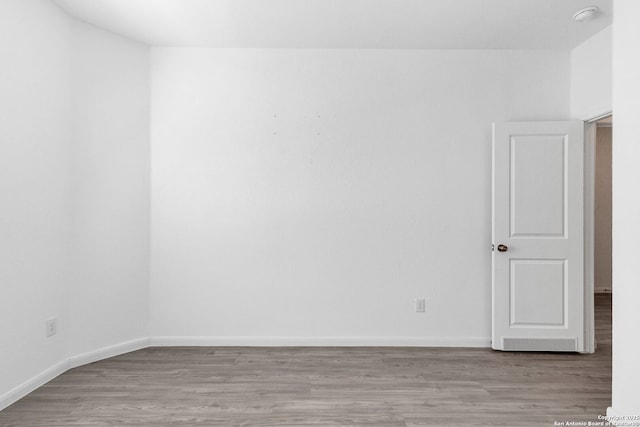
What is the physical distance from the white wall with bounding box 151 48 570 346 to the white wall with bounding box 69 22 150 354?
284 mm

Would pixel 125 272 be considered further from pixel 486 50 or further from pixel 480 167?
pixel 486 50

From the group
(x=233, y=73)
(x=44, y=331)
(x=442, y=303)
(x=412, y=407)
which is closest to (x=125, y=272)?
(x=44, y=331)

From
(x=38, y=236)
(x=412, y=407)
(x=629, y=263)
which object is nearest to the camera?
(x=629, y=263)

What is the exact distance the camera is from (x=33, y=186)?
8.81 ft

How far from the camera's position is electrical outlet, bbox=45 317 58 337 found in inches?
113

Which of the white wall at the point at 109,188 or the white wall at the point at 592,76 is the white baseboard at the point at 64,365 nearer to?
the white wall at the point at 109,188

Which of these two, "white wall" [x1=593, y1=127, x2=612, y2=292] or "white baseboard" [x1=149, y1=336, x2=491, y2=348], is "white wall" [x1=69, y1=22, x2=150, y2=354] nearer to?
"white baseboard" [x1=149, y1=336, x2=491, y2=348]

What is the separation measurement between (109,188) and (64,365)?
56.2 inches

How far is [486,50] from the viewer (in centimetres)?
363

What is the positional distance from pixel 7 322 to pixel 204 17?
253 cm

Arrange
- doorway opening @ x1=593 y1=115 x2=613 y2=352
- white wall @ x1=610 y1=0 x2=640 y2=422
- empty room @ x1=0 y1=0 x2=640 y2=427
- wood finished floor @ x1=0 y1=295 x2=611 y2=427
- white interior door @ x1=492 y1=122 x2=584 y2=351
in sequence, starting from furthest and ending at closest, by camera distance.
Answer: doorway opening @ x1=593 y1=115 x2=613 y2=352
white interior door @ x1=492 y1=122 x2=584 y2=351
empty room @ x1=0 y1=0 x2=640 y2=427
wood finished floor @ x1=0 y1=295 x2=611 y2=427
white wall @ x1=610 y1=0 x2=640 y2=422

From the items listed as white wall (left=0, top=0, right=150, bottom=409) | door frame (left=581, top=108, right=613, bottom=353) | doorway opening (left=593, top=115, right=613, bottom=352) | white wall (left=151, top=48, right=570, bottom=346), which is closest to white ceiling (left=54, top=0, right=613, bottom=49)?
white wall (left=151, top=48, right=570, bottom=346)

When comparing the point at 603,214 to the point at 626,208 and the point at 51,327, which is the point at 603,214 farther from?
the point at 51,327

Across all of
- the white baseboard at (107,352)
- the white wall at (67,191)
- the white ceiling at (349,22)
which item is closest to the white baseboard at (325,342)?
the white baseboard at (107,352)
